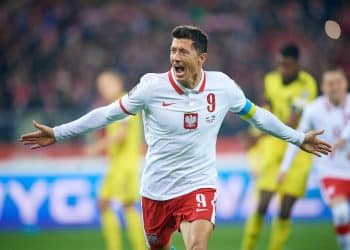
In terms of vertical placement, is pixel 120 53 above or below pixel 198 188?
above

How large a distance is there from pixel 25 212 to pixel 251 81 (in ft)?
20.7

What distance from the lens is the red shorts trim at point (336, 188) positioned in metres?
9.10

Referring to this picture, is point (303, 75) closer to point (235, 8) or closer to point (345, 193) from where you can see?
point (345, 193)

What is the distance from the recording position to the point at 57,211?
12914 millimetres

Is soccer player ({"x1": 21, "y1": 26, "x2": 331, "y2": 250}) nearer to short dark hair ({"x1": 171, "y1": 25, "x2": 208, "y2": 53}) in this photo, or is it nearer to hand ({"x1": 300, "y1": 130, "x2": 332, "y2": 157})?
short dark hair ({"x1": 171, "y1": 25, "x2": 208, "y2": 53})

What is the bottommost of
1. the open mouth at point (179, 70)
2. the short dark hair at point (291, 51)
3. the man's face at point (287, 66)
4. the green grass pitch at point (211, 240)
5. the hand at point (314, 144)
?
the green grass pitch at point (211, 240)

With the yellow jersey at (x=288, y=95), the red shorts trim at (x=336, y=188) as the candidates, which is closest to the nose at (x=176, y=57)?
the red shorts trim at (x=336, y=188)

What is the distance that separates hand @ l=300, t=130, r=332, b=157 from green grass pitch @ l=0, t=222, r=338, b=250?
425cm

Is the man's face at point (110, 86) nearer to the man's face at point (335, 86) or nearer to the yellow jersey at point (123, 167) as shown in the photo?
the yellow jersey at point (123, 167)

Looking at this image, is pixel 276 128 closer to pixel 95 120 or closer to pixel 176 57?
pixel 176 57

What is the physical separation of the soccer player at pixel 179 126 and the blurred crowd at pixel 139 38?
9.83 meters

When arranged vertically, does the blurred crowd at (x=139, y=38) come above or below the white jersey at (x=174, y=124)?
above

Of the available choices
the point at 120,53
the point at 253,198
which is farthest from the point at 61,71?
the point at 253,198

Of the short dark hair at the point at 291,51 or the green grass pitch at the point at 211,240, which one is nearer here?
the short dark hair at the point at 291,51
